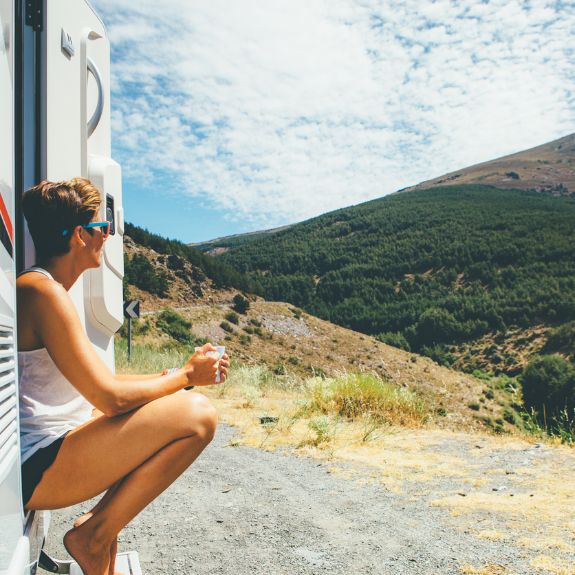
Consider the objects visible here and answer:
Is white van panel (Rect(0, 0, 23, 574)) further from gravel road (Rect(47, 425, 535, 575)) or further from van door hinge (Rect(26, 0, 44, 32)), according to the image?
gravel road (Rect(47, 425, 535, 575))

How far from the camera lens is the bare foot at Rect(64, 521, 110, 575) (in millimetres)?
1785

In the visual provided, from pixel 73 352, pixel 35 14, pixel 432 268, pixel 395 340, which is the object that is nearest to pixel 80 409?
pixel 73 352

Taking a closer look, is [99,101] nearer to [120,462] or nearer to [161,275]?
[120,462]

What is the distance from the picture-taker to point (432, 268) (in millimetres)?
67938

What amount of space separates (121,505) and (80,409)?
0.33 metres

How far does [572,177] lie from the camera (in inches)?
4663

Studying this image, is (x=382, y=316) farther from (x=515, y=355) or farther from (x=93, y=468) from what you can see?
(x=93, y=468)

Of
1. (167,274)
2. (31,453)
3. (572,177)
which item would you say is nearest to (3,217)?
(31,453)

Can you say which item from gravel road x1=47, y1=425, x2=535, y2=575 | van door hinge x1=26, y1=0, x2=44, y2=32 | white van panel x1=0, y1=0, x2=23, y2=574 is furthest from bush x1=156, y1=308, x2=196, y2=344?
white van panel x1=0, y1=0, x2=23, y2=574

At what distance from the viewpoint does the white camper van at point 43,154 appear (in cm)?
133

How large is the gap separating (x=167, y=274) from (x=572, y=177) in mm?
109619

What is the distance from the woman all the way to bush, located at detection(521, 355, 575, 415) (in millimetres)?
25756

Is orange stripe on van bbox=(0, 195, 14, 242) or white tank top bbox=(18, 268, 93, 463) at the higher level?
orange stripe on van bbox=(0, 195, 14, 242)

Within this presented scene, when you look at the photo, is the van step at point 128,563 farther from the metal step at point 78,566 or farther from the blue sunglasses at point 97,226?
the blue sunglasses at point 97,226
